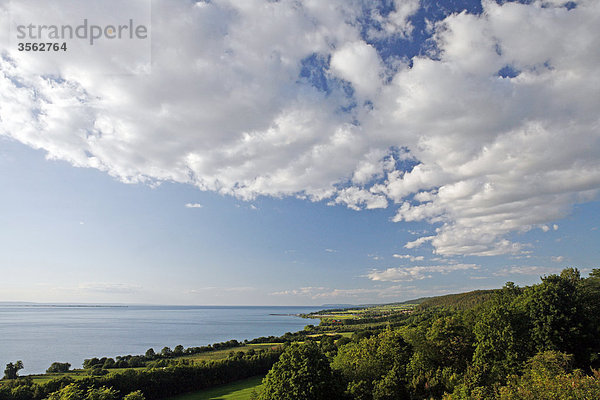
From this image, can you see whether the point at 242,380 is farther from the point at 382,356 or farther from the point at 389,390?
the point at 389,390

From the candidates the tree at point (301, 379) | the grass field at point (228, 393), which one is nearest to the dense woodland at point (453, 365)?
the tree at point (301, 379)

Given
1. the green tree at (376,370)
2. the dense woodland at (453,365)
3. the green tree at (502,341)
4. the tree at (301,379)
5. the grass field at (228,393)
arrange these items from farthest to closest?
the grass field at (228,393), the green tree at (502,341), the green tree at (376,370), the tree at (301,379), the dense woodland at (453,365)

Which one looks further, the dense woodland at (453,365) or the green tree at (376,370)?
the green tree at (376,370)

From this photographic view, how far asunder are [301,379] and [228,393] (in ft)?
117

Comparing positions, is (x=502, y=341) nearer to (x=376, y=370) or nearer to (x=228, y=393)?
(x=376, y=370)

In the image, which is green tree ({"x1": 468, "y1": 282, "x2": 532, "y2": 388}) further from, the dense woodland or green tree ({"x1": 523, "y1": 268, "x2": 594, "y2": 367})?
green tree ({"x1": 523, "y1": 268, "x2": 594, "y2": 367})

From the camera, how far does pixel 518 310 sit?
42.6 meters

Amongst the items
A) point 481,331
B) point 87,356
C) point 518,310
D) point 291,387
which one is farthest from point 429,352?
point 87,356

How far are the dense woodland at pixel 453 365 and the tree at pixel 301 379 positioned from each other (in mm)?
80

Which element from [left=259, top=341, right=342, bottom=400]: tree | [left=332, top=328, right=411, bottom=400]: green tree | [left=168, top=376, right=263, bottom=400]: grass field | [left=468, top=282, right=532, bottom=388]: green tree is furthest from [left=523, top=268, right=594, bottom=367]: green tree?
[left=168, top=376, right=263, bottom=400]: grass field

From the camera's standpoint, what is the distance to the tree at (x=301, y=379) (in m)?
27.0

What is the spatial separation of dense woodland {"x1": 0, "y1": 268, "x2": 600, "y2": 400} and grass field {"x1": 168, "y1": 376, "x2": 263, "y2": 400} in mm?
2728

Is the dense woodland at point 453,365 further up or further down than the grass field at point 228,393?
further up

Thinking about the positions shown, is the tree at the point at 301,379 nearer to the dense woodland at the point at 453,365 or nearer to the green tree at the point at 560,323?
the dense woodland at the point at 453,365
